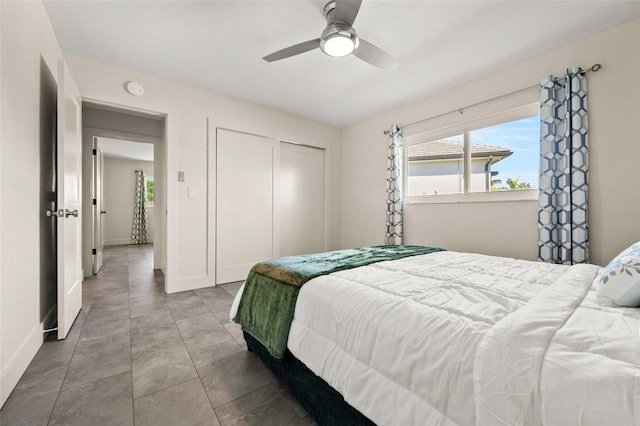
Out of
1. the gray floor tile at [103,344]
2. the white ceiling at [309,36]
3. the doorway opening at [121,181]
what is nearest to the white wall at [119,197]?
the doorway opening at [121,181]

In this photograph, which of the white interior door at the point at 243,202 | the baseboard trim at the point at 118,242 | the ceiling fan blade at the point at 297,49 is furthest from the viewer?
the baseboard trim at the point at 118,242

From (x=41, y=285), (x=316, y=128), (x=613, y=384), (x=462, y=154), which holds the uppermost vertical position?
(x=316, y=128)

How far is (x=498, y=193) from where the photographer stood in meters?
2.77

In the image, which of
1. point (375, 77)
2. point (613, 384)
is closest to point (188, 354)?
point (613, 384)

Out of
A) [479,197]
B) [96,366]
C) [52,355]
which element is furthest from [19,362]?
[479,197]

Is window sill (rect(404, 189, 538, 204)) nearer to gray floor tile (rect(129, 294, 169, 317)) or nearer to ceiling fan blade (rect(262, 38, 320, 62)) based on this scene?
ceiling fan blade (rect(262, 38, 320, 62))

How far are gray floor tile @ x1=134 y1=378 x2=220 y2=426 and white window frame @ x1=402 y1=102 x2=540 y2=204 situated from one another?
3027mm

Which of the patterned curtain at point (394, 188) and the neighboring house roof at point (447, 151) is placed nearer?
the neighboring house roof at point (447, 151)

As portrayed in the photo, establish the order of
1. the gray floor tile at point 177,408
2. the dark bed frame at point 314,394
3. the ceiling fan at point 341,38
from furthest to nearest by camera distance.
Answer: the ceiling fan at point 341,38 → the gray floor tile at point 177,408 → the dark bed frame at point 314,394

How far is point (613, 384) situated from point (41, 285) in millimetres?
2911

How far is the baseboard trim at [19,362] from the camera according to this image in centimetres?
128

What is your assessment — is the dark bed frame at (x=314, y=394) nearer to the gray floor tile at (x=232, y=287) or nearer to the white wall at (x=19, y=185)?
the white wall at (x=19, y=185)

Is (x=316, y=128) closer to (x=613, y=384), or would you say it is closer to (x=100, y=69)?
(x=100, y=69)

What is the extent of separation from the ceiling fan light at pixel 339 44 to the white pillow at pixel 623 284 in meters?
1.83
